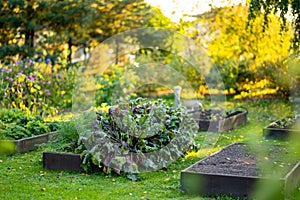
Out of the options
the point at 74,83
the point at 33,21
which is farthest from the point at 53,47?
the point at 74,83

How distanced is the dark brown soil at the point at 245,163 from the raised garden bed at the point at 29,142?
289 centimetres

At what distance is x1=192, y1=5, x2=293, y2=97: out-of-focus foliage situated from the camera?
13.6m

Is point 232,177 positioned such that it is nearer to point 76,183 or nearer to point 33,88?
point 76,183

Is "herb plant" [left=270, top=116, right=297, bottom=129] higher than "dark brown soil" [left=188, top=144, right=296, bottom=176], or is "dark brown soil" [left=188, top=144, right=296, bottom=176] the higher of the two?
"herb plant" [left=270, top=116, right=297, bottom=129]

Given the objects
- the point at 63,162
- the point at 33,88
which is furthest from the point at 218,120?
the point at 63,162

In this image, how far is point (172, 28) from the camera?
16.8 m

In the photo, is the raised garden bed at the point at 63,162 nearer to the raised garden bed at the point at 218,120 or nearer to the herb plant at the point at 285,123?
the raised garden bed at the point at 218,120

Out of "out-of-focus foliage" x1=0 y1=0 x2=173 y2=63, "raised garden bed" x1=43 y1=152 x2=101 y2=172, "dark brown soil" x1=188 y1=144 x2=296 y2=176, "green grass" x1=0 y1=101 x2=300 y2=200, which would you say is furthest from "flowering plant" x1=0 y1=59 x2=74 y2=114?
"dark brown soil" x1=188 y1=144 x2=296 y2=176

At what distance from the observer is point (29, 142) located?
24.3ft

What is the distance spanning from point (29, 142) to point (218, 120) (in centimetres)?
387

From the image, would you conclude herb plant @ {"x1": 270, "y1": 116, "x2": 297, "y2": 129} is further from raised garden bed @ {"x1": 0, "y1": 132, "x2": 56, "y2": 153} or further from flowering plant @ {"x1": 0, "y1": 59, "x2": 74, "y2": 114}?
flowering plant @ {"x1": 0, "y1": 59, "x2": 74, "y2": 114}

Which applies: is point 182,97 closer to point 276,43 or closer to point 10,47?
point 276,43

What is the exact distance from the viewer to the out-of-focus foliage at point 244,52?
44.8 feet

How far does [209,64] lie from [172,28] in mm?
1951
